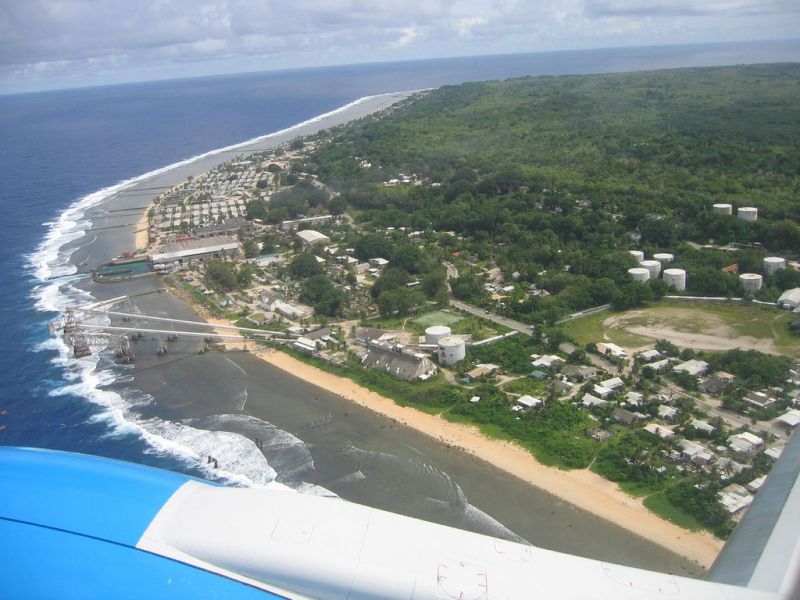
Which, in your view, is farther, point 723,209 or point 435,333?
point 723,209

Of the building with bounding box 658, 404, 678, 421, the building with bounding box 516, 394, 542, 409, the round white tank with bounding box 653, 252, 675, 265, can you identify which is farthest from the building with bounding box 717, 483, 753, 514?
the round white tank with bounding box 653, 252, 675, 265

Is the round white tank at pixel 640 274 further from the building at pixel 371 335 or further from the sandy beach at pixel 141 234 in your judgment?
the sandy beach at pixel 141 234

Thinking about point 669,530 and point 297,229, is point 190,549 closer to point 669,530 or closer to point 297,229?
point 669,530

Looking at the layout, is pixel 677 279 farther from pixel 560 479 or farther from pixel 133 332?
pixel 133 332

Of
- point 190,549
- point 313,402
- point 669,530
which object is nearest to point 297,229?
point 313,402

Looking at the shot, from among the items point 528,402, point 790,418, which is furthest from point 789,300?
point 528,402

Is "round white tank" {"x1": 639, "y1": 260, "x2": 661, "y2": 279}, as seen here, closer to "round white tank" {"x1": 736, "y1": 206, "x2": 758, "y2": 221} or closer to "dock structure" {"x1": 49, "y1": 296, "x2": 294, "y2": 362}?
"round white tank" {"x1": 736, "y1": 206, "x2": 758, "y2": 221}
